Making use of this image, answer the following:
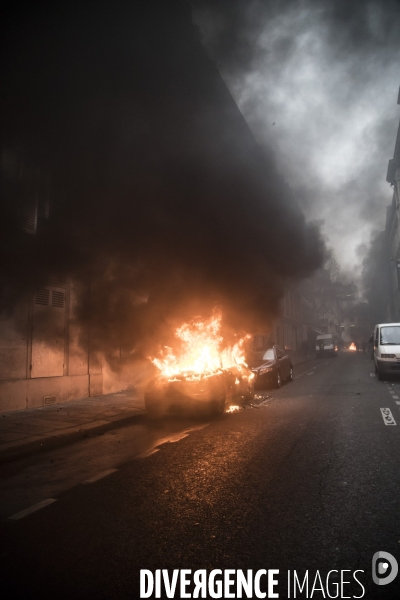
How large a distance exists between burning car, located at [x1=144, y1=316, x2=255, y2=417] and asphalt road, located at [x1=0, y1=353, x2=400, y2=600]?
1813mm

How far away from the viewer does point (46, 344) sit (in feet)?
36.4

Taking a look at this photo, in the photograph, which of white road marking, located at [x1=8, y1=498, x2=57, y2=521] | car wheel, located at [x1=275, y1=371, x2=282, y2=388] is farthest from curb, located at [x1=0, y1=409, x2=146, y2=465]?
car wheel, located at [x1=275, y1=371, x2=282, y2=388]

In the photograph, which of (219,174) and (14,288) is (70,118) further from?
(219,174)

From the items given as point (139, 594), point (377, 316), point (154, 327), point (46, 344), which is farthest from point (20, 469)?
point (377, 316)

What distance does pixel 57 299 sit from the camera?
1165cm

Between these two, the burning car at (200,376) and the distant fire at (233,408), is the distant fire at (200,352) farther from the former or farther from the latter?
the distant fire at (233,408)

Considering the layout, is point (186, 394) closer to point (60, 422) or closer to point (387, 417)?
point (60, 422)

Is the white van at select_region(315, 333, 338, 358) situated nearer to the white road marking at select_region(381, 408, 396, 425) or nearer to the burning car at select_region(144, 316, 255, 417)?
the burning car at select_region(144, 316, 255, 417)

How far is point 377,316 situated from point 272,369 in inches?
2494

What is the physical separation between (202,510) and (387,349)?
44.2 ft

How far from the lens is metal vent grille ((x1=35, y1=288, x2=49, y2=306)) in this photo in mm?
10963

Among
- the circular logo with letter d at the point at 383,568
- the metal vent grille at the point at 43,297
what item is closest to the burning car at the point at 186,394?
the metal vent grille at the point at 43,297

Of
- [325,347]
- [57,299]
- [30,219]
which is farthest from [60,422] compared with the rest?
[325,347]

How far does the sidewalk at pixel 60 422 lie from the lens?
6384 mm
